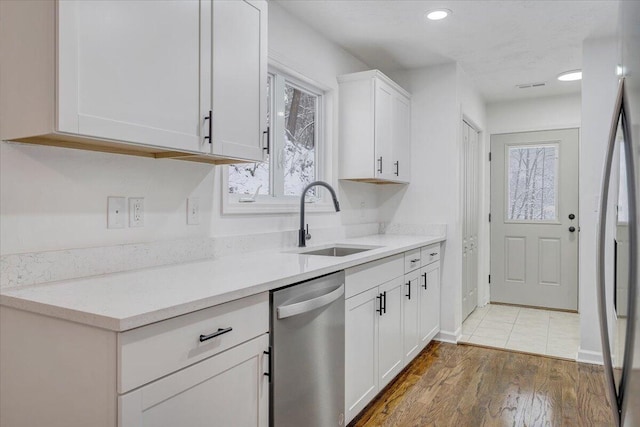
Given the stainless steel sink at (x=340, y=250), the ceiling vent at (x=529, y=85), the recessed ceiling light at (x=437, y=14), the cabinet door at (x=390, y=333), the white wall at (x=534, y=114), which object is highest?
the ceiling vent at (x=529, y=85)

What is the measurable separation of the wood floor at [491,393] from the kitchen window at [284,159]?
1.34 meters

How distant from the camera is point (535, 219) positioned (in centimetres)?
488

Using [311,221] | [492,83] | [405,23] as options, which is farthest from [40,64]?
[492,83]

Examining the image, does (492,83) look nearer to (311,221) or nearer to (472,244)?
(472,244)

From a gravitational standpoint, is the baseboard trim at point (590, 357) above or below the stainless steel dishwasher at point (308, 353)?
below

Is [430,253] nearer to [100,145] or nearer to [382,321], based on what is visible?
[382,321]

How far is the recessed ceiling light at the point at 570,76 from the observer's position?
389 centimetres

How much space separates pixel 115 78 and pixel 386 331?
1.91 meters

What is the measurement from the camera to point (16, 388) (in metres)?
1.21

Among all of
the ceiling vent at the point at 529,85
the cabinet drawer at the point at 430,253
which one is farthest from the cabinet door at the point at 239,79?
the ceiling vent at the point at 529,85

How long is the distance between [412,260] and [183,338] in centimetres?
207

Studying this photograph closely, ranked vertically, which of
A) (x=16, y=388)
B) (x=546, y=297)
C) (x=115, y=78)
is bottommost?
(x=546, y=297)

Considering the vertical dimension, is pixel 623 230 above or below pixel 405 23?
below

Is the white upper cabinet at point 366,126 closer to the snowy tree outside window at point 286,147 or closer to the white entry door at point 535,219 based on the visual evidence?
the snowy tree outside window at point 286,147
